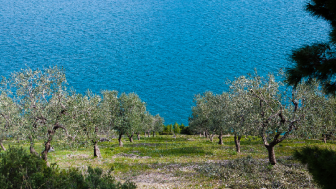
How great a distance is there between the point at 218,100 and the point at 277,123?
81.0 ft

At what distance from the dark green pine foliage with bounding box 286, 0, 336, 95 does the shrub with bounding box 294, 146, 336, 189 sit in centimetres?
217

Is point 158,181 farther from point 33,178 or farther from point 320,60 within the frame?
point 320,60

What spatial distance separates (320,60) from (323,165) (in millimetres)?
3018

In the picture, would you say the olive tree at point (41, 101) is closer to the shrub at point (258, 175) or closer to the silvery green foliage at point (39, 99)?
the silvery green foliage at point (39, 99)

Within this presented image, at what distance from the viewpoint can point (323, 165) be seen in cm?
584

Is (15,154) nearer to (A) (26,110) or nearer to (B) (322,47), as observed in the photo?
(B) (322,47)

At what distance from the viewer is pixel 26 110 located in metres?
21.9

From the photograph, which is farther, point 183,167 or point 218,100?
point 218,100

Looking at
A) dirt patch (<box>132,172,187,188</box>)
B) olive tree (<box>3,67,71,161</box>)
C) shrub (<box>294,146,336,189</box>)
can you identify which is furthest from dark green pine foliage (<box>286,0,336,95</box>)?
olive tree (<box>3,67,71,161</box>)

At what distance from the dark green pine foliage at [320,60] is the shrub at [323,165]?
2.17 meters

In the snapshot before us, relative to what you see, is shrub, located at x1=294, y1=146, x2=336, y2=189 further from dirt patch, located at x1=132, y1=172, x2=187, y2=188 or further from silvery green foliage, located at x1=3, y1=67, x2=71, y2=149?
silvery green foliage, located at x1=3, y1=67, x2=71, y2=149

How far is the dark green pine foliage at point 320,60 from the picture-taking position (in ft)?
20.0

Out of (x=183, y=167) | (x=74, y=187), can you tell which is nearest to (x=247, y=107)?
(x=183, y=167)

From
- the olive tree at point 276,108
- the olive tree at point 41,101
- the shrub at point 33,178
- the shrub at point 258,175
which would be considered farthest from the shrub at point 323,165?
the olive tree at point 41,101
